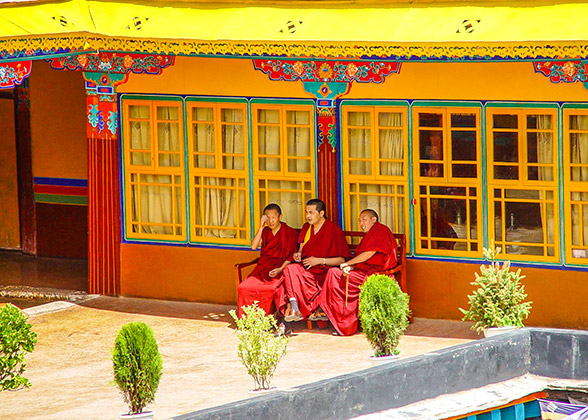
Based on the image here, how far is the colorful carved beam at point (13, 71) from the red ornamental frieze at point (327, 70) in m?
2.40

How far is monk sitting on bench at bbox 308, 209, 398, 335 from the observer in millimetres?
Answer: 13117

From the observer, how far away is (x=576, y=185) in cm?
1290

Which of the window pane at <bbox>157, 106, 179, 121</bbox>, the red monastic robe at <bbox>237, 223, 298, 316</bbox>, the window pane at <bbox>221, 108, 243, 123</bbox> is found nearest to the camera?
the red monastic robe at <bbox>237, 223, 298, 316</bbox>

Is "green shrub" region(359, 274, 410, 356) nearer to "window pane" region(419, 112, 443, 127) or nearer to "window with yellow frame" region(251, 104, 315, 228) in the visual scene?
"window pane" region(419, 112, 443, 127)

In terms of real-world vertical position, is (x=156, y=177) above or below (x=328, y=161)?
below

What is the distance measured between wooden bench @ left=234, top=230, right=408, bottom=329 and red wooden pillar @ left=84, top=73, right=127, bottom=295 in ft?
5.63

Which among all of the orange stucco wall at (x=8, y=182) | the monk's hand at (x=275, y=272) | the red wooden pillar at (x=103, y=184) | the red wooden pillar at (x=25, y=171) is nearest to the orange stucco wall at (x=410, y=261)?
the red wooden pillar at (x=103, y=184)

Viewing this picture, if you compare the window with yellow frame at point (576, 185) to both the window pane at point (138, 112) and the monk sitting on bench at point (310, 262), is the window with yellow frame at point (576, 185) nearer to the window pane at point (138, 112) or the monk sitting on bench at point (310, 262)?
the monk sitting on bench at point (310, 262)

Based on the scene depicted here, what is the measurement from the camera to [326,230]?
13.6 meters

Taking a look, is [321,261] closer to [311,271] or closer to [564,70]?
[311,271]

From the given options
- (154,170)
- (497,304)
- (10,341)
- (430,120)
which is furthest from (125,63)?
(10,341)

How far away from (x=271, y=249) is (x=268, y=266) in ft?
0.63

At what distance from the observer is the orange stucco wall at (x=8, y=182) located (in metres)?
17.6

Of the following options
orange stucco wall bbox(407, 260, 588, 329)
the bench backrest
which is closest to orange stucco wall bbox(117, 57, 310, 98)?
the bench backrest
